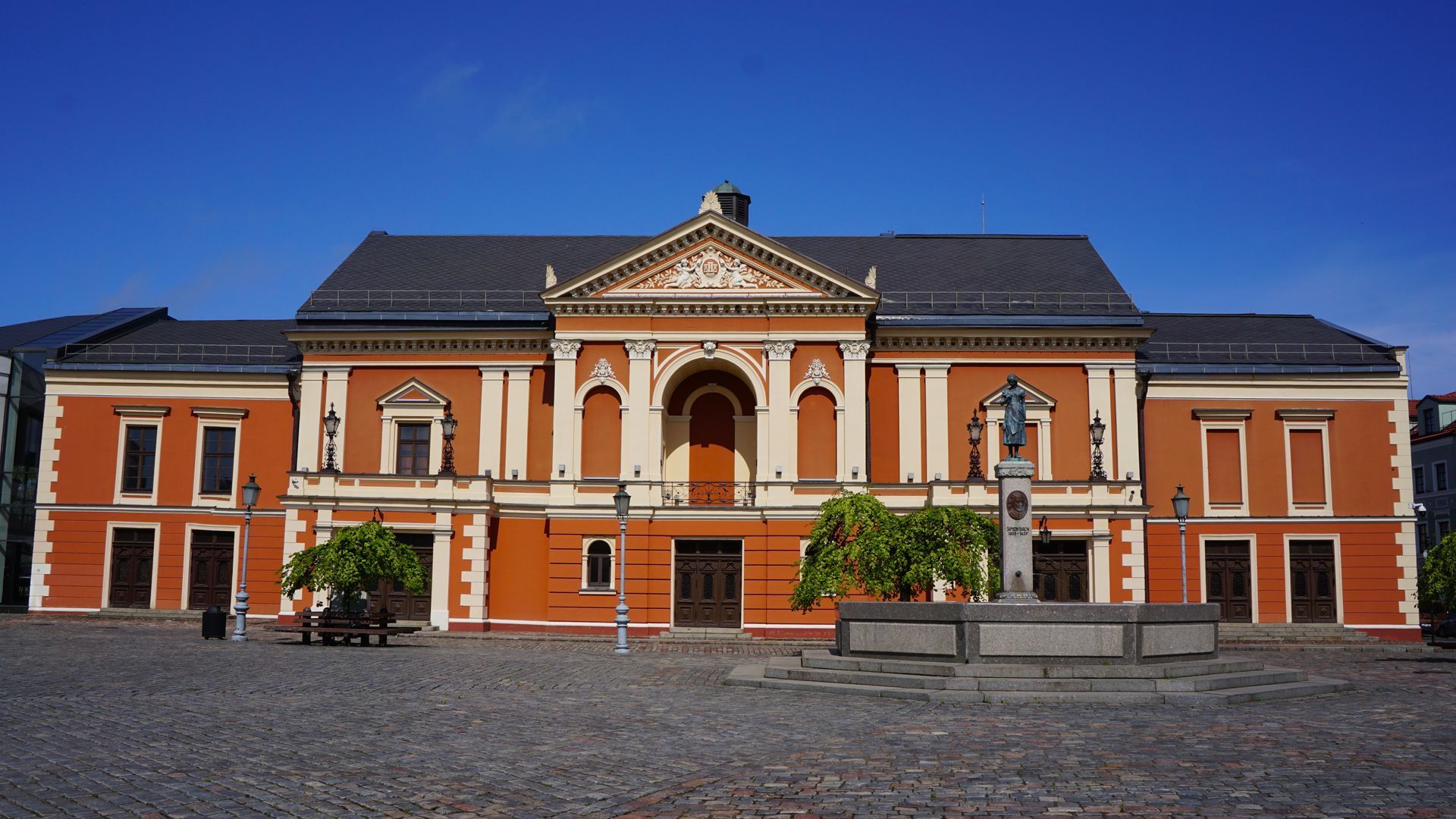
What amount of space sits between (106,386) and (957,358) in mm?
26870

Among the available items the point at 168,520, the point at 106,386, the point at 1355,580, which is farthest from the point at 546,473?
the point at 1355,580

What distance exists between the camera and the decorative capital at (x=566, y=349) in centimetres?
3725

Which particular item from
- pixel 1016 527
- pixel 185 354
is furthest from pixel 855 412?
pixel 185 354

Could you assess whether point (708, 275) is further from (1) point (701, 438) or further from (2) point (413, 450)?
(2) point (413, 450)

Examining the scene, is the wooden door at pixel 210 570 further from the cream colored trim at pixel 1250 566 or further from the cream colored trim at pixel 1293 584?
the cream colored trim at pixel 1293 584

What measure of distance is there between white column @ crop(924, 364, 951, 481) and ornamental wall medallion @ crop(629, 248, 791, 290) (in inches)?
223

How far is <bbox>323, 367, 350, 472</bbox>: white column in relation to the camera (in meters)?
39.1

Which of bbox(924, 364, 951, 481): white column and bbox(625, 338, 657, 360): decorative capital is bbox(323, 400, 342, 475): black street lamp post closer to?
bbox(625, 338, 657, 360): decorative capital

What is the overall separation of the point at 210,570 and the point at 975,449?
23770mm

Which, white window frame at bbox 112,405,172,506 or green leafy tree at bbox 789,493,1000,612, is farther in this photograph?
white window frame at bbox 112,405,172,506

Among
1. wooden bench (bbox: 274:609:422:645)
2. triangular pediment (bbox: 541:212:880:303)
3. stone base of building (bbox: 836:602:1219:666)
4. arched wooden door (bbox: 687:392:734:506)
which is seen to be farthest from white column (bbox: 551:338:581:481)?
stone base of building (bbox: 836:602:1219:666)

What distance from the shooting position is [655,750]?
40.2 ft

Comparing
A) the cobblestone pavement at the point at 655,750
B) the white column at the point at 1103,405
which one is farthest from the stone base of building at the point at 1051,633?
the white column at the point at 1103,405

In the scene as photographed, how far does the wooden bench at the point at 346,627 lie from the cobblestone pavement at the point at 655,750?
7.90 meters
